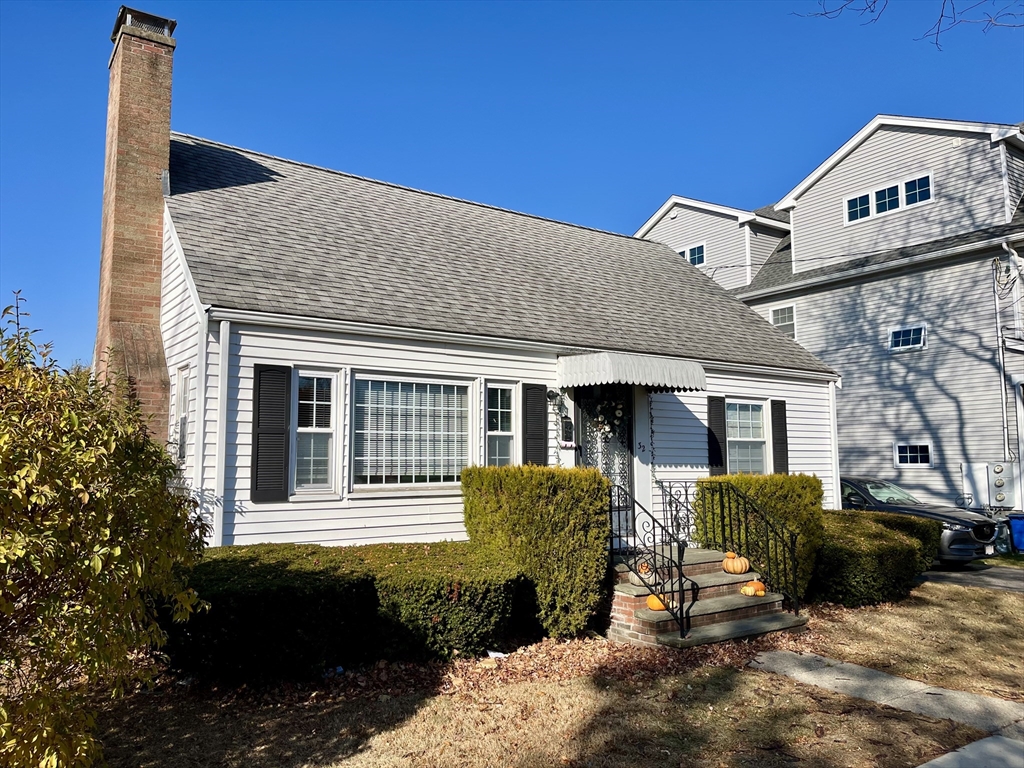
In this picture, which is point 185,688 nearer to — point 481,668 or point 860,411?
point 481,668

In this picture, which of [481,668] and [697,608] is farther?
[697,608]

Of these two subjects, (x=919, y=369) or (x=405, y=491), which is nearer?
(x=405, y=491)

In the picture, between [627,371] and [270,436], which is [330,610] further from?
[627,371]

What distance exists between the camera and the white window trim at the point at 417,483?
358 inches

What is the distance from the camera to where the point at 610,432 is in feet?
38.3

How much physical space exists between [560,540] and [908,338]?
1613cm

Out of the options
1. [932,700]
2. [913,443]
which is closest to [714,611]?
[932,700]

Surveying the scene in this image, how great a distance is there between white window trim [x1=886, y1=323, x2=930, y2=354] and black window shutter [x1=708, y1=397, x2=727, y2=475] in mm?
9739

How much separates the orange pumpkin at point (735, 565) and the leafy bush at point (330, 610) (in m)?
3.22

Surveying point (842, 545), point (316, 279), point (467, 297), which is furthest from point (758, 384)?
point (316, 279)

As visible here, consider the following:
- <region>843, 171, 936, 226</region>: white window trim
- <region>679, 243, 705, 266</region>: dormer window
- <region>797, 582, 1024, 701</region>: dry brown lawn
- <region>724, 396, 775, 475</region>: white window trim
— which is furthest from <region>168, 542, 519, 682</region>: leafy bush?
<region>679, 243, 705, 266</region>: dormer window

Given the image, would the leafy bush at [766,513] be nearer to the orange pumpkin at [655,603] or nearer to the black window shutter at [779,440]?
the orange pumpkin at [655,603]

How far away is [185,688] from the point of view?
600 centimetres

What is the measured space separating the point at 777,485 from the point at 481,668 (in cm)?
486
